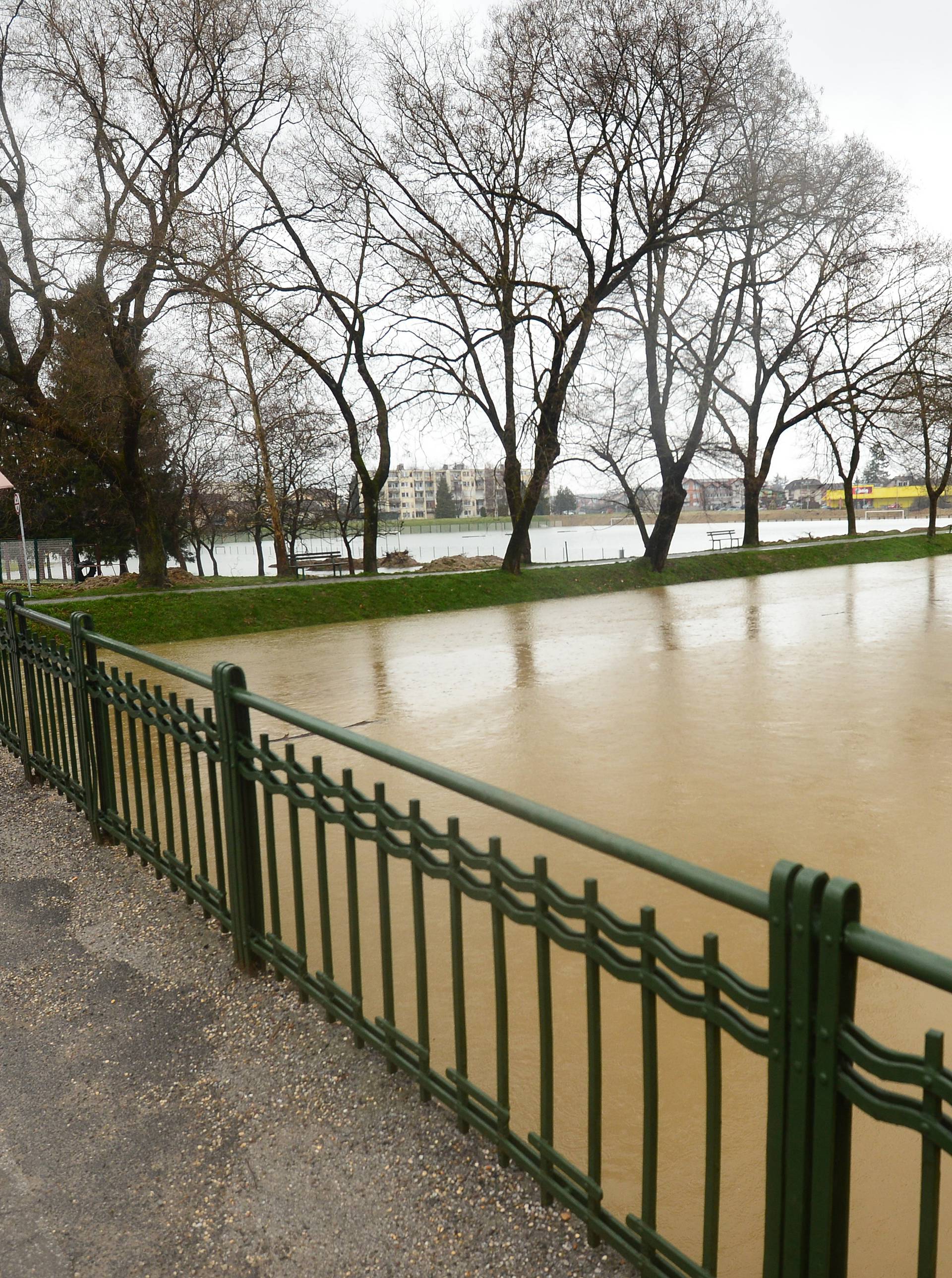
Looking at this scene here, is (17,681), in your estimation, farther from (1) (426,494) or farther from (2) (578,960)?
(1) (426,494)

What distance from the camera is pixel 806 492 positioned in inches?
1918

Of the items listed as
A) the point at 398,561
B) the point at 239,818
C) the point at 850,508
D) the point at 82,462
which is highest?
the point at 82,462

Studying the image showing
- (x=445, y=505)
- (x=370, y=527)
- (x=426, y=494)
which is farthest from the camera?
(x=426, y=494)

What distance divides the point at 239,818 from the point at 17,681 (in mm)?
3596

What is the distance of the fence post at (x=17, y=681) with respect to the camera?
6.57 m

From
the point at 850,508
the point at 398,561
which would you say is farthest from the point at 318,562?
the point at 850,508

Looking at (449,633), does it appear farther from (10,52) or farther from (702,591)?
(10,52)

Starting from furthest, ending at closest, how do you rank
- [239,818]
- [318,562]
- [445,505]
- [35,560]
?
1. [445,505]
2. [318,562]
3. [35,560]
4. [239,818]

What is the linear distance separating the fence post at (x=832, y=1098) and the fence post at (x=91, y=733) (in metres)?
4.10

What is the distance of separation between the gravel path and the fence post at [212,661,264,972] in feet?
0.75

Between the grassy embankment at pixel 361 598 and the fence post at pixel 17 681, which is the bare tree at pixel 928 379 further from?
the fence post at pixel 17 681

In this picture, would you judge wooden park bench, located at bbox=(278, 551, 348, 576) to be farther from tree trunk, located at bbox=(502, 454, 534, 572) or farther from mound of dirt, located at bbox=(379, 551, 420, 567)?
tree trunk, located at bbox=(502, 454, 534, 572)

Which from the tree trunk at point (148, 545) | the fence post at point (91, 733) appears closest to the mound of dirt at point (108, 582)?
the tree trunk at point (148, 545)

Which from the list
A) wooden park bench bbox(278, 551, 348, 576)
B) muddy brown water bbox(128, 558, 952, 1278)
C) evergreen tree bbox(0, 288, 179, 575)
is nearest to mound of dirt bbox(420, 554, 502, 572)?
wooden park bench bbox(278, 551, 348, 576)
